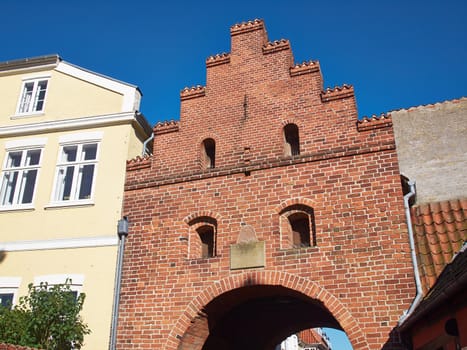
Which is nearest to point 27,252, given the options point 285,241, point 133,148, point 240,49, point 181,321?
point 133,148

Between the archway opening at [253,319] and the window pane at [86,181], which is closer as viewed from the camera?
the archway opening at [253,319]

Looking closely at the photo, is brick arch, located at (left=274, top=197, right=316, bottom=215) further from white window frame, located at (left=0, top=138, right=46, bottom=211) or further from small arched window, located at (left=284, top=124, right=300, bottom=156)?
white window frame, located at (left=0, top=138, right=46, bottom=211)

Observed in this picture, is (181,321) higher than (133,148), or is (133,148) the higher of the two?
(133,148)

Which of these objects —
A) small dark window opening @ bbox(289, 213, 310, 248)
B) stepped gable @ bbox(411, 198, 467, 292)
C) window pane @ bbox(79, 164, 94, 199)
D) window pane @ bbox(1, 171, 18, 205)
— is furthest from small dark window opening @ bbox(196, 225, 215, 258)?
window pane @ bbox(1, 171, 18, 205)

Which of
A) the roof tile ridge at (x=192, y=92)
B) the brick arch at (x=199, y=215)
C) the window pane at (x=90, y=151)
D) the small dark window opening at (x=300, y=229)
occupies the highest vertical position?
the roof tile ridge at (x=192, y=92)

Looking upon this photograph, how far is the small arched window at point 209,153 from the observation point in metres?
12.5

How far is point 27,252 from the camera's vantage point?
12.4 meters

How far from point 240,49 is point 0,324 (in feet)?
27.9

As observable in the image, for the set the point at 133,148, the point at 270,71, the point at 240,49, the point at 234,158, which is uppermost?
the point at 240,49

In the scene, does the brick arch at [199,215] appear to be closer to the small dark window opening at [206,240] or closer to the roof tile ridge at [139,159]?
the small dark window opening at [206,240]

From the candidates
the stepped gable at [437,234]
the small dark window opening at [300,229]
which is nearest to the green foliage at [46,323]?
the small dark window opening at [300,229]

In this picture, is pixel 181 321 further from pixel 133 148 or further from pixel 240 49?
pixel 240 49

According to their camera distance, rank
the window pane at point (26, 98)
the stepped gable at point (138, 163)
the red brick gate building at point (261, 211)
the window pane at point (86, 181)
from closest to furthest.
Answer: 1. the red brick gate building at point (261, 211)
2. the stepped gable at point (138, 163)
3. the window pane at point (86, 181)
4. the window pane at point (26, 98)

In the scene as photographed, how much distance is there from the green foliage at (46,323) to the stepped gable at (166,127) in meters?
4.52
